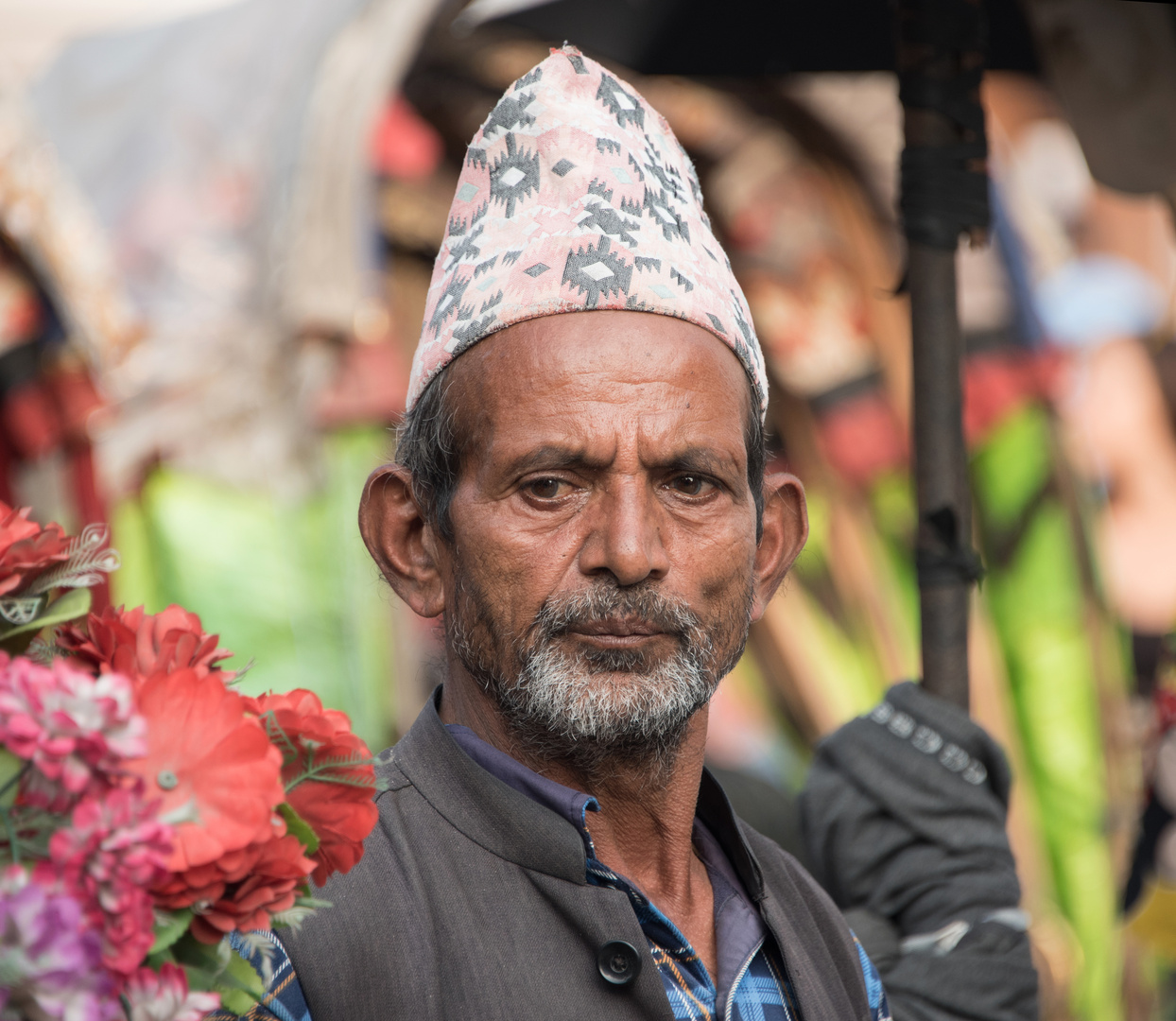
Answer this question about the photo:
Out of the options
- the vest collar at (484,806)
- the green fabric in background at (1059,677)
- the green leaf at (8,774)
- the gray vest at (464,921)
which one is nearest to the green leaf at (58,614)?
the green leaf at (8,774)

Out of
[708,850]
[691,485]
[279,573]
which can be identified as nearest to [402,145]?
[279,573]

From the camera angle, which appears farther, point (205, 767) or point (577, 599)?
point (577, 599)

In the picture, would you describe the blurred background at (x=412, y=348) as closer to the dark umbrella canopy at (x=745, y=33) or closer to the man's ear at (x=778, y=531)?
the dark umbrella canopy at (x=745, y=33)

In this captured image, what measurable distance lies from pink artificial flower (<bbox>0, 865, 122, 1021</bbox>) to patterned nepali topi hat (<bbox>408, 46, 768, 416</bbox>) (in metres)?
0.98

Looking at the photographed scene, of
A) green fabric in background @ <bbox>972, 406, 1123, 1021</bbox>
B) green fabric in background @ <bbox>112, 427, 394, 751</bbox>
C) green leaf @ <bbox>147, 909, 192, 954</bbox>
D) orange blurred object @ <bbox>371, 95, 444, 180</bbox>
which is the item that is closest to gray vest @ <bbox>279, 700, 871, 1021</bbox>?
green leaf @ <bbox>147, 909, 192, 954</bbox>

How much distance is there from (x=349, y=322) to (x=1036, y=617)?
261cm

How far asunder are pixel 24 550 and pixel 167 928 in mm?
316

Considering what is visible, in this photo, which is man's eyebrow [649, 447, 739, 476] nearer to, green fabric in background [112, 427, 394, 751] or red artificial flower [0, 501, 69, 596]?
red artificial flower [0, 501, 69, 596]

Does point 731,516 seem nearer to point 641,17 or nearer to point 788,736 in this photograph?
point 641,17

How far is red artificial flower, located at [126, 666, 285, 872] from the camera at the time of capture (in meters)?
0.95

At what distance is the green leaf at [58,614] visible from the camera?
1032 millimetres

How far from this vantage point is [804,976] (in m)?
1.72

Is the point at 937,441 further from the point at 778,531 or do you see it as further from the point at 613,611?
the point at 613,611

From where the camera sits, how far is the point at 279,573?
440cm
